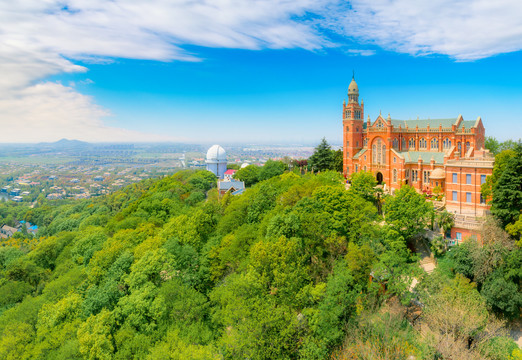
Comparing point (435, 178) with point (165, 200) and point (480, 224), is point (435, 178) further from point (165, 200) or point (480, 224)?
point (165, 200)

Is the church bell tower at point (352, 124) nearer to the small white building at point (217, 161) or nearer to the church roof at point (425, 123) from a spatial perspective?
the church roof at point (425, 123)

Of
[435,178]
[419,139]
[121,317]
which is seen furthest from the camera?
[419,139]

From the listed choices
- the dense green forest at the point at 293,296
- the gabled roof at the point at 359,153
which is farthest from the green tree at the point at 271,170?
the dense green forest at the point at 293,296

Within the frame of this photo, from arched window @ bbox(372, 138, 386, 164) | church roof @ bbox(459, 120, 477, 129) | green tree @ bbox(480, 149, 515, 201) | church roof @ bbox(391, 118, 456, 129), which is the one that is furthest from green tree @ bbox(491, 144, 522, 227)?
arched window @ bbox(372, 138, 386, 164)

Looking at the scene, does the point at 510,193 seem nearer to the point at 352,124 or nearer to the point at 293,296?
the point at 293,296

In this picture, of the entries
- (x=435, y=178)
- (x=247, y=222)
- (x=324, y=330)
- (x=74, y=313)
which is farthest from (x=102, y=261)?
(x=435, y=178)

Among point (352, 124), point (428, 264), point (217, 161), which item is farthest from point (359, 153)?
point (217, 161)
